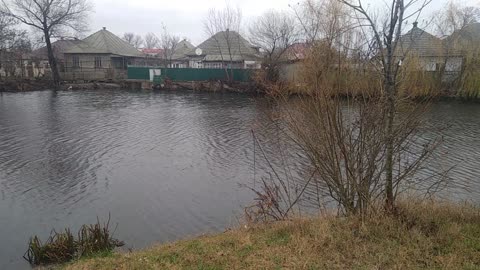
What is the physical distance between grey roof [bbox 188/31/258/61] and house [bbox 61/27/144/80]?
1053 cm

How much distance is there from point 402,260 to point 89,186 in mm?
8963

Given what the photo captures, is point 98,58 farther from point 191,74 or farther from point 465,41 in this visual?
point 465,41

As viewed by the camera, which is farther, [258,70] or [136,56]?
[136,56]

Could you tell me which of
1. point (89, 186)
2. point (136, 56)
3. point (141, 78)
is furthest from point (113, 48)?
point (89, 186)

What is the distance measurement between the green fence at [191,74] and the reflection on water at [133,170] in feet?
62.3

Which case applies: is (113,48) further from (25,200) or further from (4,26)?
(25,200)

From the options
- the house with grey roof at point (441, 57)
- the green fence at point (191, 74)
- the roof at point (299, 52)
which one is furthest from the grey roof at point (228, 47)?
the house with grey roof at point (441, 57)

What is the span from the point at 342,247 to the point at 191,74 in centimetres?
4119

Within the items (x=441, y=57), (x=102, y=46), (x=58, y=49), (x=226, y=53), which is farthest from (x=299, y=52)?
(x=58, y=49)

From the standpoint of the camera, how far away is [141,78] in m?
46.7

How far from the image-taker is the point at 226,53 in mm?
52156

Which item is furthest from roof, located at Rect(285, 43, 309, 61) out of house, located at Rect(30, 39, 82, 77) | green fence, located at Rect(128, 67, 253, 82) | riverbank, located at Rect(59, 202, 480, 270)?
house, located at Rect(30, 39, 82, 77)

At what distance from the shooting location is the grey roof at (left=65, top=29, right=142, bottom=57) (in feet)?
171

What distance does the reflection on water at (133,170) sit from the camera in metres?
8.77
